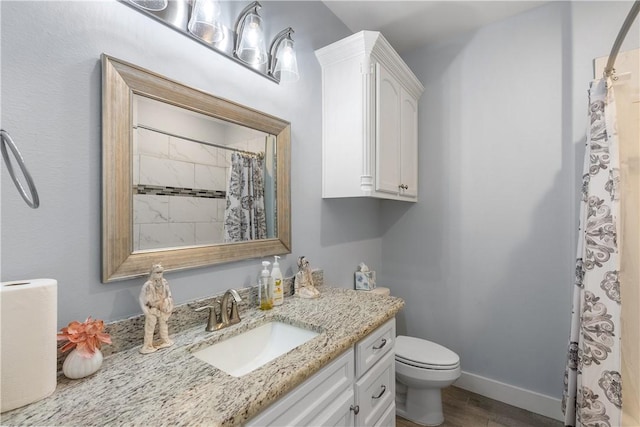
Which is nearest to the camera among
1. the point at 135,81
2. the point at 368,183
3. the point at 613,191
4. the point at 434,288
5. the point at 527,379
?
the point at 135,81

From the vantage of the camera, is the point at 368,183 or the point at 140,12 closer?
the point at 140,12

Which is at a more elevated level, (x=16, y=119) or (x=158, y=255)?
(x=16, y=119)

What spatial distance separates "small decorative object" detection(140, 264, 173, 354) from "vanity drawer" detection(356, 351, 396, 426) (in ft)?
2.42

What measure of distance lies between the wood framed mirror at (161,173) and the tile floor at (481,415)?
1604mm

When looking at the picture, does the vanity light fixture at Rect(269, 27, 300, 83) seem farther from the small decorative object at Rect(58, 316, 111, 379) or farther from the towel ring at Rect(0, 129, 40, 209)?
the small decorative object at Rect(58, 316, 111, 379)

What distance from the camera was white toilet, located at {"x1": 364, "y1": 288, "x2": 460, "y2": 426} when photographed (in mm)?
1691

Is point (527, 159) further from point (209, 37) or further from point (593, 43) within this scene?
point (209, 37)

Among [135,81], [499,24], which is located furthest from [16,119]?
[499,24]

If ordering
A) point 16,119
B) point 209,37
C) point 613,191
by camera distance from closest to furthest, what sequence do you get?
point 16,119 < point 209,37 < point 613,191

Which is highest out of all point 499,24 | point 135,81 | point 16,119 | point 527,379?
point 499,24

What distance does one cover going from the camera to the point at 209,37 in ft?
3.80

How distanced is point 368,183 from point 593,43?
5.19 feet

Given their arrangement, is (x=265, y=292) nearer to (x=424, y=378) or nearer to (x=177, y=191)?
(x=177, y=191)

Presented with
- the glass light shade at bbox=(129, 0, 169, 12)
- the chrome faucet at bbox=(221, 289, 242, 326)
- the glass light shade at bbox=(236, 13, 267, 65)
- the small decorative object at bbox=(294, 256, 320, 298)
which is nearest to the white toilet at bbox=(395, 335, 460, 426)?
the small decorative object at bbox=(294, 256, 320, 298)
